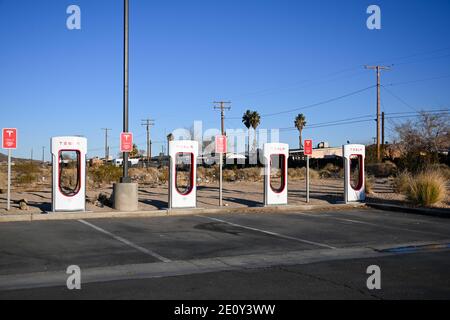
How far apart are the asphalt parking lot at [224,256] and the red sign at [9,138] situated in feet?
7.98

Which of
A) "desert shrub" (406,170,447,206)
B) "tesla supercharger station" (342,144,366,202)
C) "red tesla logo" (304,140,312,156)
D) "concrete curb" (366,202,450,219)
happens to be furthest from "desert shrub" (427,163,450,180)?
"red tesla logo" (304,140,312,156)

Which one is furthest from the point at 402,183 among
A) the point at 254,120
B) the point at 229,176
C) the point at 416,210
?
the point at 254,120

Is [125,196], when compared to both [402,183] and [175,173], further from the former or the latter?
[402,183]

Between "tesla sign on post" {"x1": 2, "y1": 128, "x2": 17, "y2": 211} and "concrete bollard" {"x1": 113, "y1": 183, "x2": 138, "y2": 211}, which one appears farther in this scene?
"concrete bollard" {"x1": 113, "y1": 183, "x2": 138, "y2": 211}

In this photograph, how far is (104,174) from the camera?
29.5m

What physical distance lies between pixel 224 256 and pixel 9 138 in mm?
8151

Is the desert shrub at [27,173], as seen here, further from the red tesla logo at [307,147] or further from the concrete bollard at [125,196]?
the red tesla logo at [307,147]

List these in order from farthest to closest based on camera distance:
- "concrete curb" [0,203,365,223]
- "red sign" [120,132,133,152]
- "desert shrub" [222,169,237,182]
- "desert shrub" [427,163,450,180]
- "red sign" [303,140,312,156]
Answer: "desert shrub" [222,169,237,182] → "desert shrub" [427,163,450,180] → "red sign" [303,140,312,156] → "red sign" [120,132,133,152] → "concrete curb" [0,203,365,223]

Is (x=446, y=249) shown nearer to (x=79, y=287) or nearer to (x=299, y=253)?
(x=299, y=253)

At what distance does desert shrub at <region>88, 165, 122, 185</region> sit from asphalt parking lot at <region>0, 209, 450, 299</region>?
50.4 ft

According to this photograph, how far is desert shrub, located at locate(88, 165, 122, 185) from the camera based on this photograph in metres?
29.4

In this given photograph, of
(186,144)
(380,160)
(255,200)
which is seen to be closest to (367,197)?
(255,200)

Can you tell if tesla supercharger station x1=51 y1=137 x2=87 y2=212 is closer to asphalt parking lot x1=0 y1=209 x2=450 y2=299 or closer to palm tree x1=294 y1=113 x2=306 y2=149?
asphalt parking lot x1=0 y1=209 x2=450 y2=299
